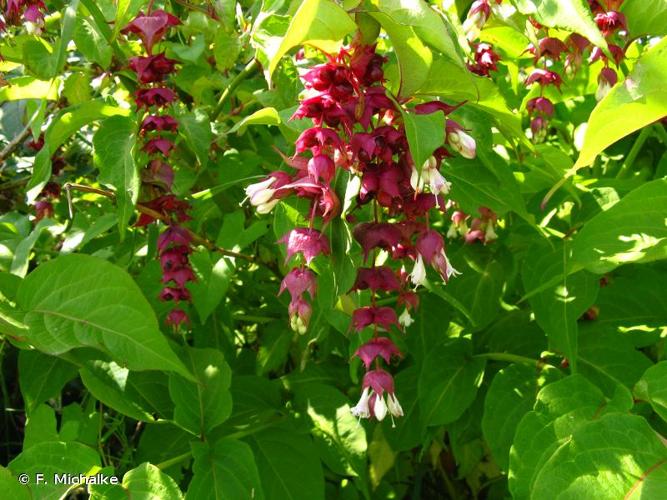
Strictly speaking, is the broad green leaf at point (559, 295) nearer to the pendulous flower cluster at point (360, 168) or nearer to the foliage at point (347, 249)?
the foliage at point (347, 249)

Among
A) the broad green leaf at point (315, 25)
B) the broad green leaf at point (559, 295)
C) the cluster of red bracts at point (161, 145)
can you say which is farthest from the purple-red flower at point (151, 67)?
the broad green leaf at point (559, 295)

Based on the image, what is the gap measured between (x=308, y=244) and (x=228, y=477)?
1.80 ft

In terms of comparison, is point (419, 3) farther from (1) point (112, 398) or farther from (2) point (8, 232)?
(2) point (8, 232)

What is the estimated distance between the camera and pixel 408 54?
713 mm

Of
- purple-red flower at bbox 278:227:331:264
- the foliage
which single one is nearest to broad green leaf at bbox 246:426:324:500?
the foliage

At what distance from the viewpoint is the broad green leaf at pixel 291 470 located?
1.30 metres

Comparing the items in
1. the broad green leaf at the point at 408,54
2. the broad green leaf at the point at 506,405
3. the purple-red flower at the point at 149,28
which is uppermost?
the broad green leaf at the point at 408,54

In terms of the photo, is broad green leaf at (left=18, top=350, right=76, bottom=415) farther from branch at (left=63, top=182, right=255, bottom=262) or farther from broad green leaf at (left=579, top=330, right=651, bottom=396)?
broad green leaf at (left=579, top=330, right=651, bottom=396)

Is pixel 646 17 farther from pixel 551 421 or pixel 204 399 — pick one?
pixel 204 399

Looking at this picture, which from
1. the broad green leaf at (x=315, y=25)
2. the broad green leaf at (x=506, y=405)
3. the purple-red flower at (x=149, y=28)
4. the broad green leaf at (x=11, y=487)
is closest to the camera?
the broad green leaf at (x=315, y=25)

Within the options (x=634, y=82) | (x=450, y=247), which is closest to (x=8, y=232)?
(x=450, y=247)

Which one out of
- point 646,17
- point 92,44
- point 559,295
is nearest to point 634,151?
point 559,295

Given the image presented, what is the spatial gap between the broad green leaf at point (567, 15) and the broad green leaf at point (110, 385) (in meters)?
0.77

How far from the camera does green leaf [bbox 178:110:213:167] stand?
3.79 ft
